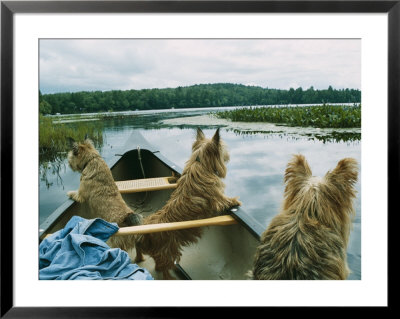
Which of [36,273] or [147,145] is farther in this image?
[147,145]

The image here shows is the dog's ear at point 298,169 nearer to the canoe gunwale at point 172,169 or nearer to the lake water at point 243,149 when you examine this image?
the lake water at point 243,149

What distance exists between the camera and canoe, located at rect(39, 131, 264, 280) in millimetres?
1754

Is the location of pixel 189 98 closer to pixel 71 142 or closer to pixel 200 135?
pixel 200 135

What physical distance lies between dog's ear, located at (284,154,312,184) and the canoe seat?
67cm

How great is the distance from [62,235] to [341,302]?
1.59 meters

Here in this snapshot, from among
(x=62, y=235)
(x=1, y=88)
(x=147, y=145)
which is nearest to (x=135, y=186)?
(x=147, y=145)

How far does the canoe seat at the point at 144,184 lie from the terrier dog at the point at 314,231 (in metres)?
0.64

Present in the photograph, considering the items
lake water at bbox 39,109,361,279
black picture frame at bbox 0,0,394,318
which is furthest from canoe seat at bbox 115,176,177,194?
black picture frame at bbox 0,0,394,318

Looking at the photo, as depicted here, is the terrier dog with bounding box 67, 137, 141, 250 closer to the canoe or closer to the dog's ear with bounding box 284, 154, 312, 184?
the canoe

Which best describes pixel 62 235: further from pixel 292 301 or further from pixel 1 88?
pixel 292 301

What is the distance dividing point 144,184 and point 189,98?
577 millimetres

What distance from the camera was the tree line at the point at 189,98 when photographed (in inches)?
68.5

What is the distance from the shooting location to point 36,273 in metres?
1.69

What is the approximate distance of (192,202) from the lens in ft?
6.16
